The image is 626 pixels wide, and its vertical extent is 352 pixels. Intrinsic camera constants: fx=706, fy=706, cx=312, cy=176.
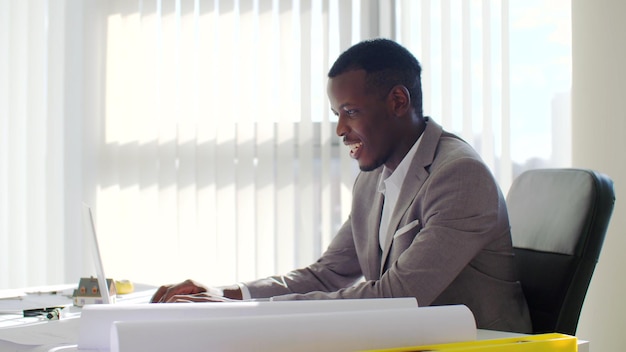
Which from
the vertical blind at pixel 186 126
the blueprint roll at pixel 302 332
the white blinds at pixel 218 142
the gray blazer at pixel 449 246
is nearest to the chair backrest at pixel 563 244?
the gray blazer at pixel 449 246

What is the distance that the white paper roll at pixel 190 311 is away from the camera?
2.95ft

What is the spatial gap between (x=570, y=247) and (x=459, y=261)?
0.78 feet

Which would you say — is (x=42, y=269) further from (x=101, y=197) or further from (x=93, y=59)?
(x=93, y=59)

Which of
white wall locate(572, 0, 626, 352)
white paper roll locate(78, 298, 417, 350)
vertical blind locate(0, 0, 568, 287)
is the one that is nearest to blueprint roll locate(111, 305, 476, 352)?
white paper roll locate(78, 298, 417, 350)

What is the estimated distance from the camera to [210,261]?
12.1ft

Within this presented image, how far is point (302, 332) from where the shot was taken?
28.5 inches

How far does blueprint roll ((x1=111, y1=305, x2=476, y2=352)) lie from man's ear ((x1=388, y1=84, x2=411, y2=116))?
1.14 metres

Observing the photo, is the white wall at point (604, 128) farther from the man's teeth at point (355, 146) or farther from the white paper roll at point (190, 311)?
the white paper roll at point (190, 311)

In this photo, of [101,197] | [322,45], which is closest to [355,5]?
[322,45]

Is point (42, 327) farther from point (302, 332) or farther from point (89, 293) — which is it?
point (302, 332)

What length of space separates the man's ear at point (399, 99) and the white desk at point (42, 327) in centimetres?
81

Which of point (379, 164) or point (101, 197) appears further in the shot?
point (101, 197)

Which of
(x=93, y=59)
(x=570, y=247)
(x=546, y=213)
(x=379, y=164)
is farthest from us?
(x=93, y=59)

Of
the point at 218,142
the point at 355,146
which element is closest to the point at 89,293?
the point at 355,146
